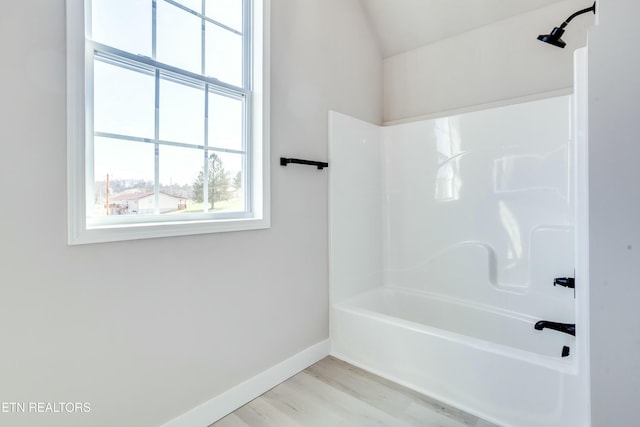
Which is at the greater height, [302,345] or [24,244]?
[24,244]

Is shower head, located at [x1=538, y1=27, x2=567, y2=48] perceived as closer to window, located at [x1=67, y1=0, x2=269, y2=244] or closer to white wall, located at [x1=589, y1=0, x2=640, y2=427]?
white wall, located at [x1=589, y1=0, x2=640, y2=427]

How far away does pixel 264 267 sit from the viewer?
191cm

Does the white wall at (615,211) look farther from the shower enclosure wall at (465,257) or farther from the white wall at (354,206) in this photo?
the white wall at (354,206)

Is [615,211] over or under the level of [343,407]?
over

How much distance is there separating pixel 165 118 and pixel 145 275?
0.77 metres

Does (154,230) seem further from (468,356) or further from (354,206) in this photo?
(468,356)

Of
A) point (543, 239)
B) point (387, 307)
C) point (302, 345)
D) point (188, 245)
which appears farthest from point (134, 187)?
point (543, 239)

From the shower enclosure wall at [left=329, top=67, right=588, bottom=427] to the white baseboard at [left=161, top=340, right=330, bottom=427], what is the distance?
8.9 inches

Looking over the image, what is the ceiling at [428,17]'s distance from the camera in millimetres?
2359

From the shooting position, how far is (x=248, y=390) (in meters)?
1.80

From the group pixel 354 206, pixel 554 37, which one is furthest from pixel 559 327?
pixel 554 37

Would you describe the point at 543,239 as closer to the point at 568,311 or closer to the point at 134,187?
the point at 568,311

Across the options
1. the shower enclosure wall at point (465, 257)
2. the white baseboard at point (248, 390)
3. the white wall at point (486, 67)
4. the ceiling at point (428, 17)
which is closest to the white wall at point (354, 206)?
the shower enclosure wall at point (465, 257)

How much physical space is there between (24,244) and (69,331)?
0.37m
